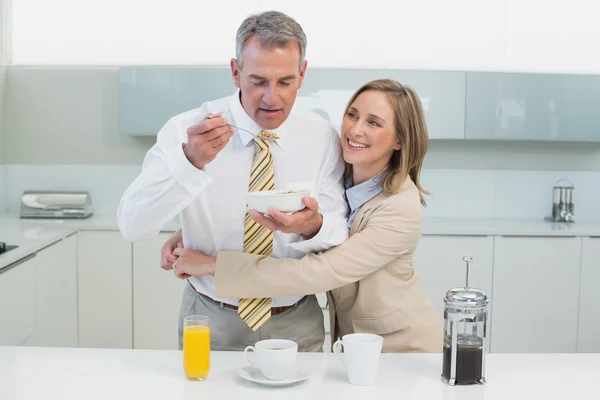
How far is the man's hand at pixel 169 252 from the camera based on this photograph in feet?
7.52

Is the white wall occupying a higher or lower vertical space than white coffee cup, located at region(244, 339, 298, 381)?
higher

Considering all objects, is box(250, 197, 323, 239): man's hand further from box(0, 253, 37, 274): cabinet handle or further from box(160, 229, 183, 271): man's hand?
box(0, 253, 37, 274): cabinet handle

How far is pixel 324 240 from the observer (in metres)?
2.16

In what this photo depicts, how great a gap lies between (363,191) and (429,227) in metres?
2.01

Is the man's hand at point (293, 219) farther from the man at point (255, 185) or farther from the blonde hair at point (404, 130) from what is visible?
the blonde hair at point (404, 130)

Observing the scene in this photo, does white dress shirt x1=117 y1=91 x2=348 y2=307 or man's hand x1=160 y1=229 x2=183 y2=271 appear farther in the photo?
man's hand x1=160 y1=229 x2=183 y2=271

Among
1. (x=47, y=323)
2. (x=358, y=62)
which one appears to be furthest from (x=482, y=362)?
(x=358, y=62)

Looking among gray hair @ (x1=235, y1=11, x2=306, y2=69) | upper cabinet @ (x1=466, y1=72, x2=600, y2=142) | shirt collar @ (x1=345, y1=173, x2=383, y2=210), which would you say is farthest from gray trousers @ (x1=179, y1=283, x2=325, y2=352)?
upper cabinet @ (x1=466, y1=72, x2=600, y2=142)

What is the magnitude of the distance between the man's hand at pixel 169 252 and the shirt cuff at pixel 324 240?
365 millimetres

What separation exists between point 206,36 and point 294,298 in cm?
278

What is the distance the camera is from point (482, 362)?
179cm

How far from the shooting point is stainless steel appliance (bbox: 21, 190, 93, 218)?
177 inches

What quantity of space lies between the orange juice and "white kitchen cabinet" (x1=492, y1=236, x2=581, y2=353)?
2767 mm

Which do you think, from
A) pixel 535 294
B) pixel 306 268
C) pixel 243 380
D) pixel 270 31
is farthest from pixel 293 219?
pixel 535 294
